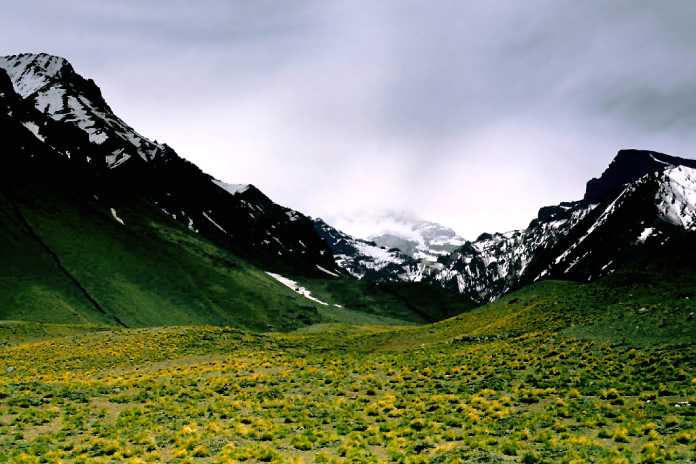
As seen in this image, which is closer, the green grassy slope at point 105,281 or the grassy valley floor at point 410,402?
the grassy valley floor at point 410,402

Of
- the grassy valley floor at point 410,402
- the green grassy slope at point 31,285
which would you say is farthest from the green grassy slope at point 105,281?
the grassy valley floor at point 410,402

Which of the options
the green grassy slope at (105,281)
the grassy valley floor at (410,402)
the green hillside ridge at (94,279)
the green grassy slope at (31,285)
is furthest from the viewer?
the green grassy slope at (105,281)

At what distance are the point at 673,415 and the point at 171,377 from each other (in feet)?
119

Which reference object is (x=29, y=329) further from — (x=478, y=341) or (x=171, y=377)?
(x=478, y=341)

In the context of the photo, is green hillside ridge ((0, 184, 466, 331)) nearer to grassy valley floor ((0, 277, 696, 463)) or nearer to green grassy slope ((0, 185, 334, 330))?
green grassy slope ((0, 185, 334, 330))

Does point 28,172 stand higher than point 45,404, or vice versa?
point 28,172

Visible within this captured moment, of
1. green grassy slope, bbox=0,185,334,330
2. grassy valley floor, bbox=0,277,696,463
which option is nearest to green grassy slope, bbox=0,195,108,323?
green grassy slope, bbox=0,185,334,330

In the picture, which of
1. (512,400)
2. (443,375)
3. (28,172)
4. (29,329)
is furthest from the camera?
(28,172)

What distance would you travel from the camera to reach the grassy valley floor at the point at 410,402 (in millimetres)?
20141

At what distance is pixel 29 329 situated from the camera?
85688mm

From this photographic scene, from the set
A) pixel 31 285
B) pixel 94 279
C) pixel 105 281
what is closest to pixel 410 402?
pixel 31 285

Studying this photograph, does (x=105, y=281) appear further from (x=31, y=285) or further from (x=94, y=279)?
(x=31, y=285)

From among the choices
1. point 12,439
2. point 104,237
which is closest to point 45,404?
point 12,439

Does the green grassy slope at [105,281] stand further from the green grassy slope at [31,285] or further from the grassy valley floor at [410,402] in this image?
the grassy valley floor at [410,402]
